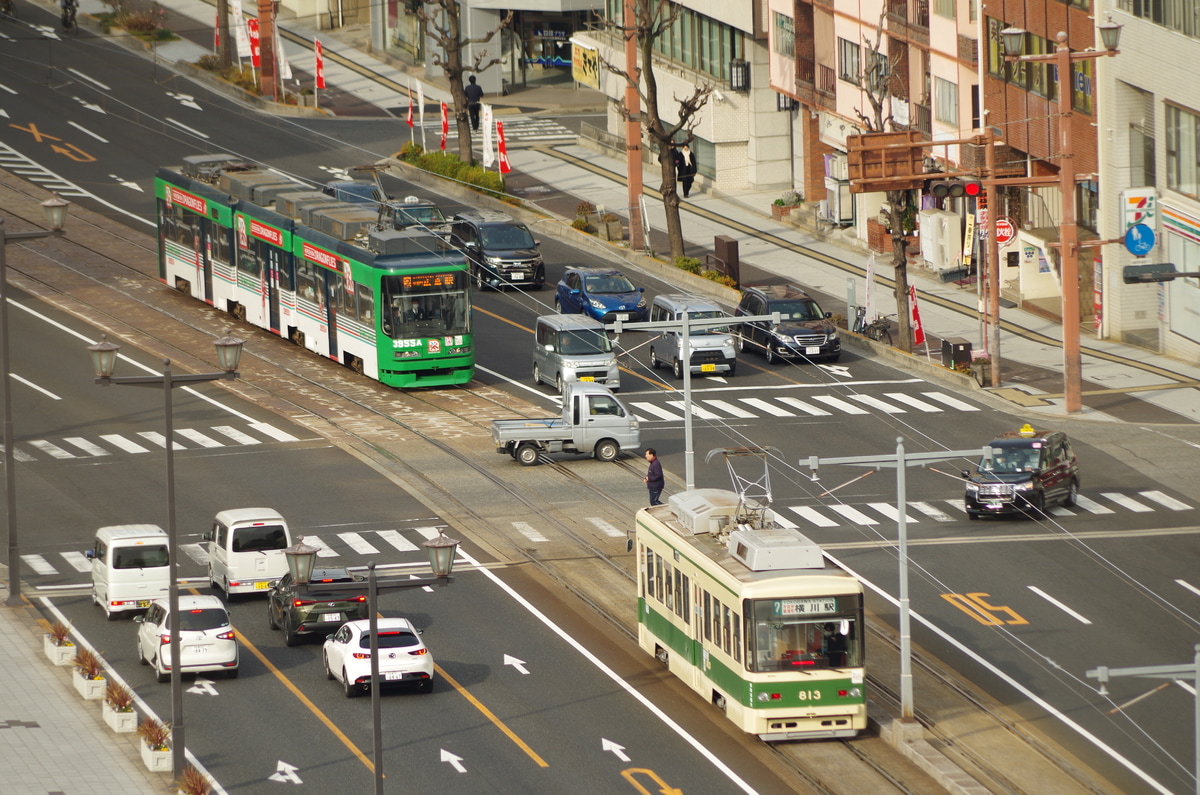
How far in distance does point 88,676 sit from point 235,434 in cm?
1824

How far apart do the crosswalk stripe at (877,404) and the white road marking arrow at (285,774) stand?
86.7 feet

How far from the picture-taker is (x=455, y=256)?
57.6 metres

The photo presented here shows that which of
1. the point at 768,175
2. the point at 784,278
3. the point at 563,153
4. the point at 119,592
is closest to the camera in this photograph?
the point at 119,592

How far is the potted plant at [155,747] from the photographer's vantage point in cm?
3294

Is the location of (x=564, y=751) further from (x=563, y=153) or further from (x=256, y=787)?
(x=563, y=153)

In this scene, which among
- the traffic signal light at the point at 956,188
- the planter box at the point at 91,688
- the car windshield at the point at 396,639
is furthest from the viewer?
the traffic signal light at the point at 956,188

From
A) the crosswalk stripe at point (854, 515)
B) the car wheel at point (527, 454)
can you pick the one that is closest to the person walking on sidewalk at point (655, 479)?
the crosswalk stripe at point (854, 515)

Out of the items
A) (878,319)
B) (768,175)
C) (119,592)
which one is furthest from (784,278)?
(119,592)

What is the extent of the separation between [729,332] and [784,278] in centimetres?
920

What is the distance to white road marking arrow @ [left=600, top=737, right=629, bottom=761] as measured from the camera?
33.4 metres

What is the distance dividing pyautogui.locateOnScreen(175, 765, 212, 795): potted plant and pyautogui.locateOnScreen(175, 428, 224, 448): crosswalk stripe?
22021 millimetres

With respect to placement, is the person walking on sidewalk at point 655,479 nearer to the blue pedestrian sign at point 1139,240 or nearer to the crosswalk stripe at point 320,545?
the crosswalk stripe at point 320,545

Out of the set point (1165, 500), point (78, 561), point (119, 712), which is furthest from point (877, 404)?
point (119, 712)

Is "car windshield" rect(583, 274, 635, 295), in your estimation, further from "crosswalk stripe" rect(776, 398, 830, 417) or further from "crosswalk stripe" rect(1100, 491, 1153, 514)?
"crosswalk stripe" rect(1100, 491, 1153, 514)
